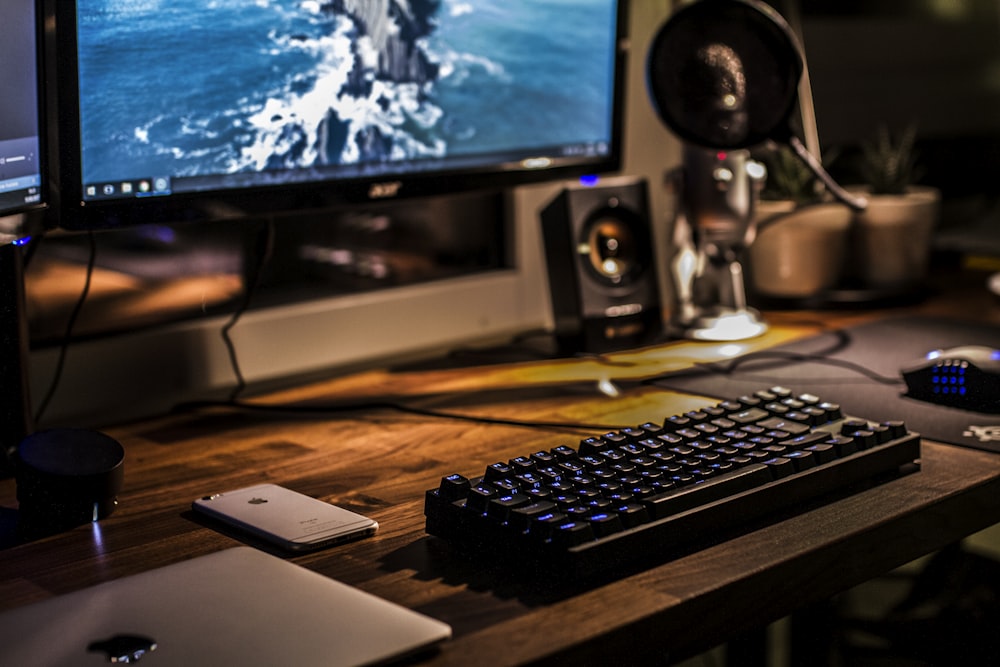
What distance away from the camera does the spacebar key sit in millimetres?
771

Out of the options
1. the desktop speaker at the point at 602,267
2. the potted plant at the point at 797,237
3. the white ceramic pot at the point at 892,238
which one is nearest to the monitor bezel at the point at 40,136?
the desktop speaker at the point at 602,267

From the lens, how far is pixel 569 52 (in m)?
1.40

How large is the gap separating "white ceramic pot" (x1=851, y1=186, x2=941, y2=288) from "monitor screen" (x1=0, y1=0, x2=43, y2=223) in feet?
3.65

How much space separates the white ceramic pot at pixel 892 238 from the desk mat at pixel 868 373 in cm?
15

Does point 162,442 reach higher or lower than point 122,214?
lower

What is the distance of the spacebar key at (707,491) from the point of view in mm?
771

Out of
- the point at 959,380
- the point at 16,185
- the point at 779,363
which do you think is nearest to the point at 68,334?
the point at 16,185

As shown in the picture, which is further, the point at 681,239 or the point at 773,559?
the point at 681,239

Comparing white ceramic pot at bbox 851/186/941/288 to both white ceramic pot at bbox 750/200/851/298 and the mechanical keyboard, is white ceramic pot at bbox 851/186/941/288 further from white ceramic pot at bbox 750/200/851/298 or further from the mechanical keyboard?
the mechanical keyboard

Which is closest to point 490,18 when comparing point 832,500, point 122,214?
point 122,214

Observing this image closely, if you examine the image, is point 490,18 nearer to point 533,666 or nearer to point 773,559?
point 773,559

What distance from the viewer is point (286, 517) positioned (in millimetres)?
827

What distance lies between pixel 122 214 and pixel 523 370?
0.50m

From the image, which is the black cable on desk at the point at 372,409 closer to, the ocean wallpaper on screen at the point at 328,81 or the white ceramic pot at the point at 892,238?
the ocean wallpaper on screen at the point at 328,81
